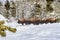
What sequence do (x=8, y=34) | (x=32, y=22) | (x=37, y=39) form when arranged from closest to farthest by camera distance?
(x=37, y=39) → (x=8, y=34) → (x=32, y=22)

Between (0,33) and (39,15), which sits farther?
(39,15)

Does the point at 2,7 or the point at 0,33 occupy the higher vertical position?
the point at 0,33

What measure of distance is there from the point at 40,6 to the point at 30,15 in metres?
0.20

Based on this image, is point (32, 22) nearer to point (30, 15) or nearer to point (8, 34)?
point (30, 15)

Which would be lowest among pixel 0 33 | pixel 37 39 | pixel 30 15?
pixel 30 15

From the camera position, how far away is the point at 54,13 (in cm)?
295

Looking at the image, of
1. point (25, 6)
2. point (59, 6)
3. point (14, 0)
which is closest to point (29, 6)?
point (25, 6)

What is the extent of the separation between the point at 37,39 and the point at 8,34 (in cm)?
31

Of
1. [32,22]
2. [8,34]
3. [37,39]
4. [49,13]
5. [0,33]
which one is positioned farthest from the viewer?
[49,13]

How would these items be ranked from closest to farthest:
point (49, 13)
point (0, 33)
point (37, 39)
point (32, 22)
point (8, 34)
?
1. point (0, 33)
2. point (37, 39)
3. point (8, 34)
4. point (32, 22)
5. point (49, 13)

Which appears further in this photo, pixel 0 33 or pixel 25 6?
pixel 25 6

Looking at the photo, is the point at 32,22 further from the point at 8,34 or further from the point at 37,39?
the point at 37,39

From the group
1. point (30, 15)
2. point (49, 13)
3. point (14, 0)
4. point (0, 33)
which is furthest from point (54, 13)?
point (0, 33)

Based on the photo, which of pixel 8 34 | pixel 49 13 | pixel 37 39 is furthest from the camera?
pixel 49 13
